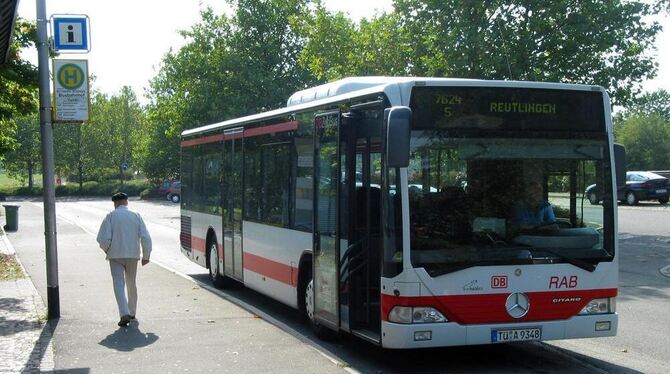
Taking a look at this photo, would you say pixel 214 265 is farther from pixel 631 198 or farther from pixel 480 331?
pixel 631 198

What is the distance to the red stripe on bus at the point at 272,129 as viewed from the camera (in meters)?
10.0

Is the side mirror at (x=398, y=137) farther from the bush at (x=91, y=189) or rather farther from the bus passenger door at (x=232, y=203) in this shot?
the bush at (x=91, y=189)

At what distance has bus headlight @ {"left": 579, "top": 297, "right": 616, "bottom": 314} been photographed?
7.55 metres

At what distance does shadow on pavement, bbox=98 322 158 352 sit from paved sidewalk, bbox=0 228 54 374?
2.16ft

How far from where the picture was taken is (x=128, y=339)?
9.21 m

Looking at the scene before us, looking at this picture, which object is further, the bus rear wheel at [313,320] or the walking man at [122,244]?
the walking man at [122,244]

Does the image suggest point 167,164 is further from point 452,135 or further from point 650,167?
point 452,135

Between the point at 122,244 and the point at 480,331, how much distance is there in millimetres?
4850

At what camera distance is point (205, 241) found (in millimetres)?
14477

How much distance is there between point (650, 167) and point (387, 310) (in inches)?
2768

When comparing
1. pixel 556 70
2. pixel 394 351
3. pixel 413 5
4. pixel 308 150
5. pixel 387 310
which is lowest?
pixel 394 351

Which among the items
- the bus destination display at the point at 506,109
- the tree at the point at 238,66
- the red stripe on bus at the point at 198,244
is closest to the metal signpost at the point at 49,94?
the red stripe on bus at the point at 198,244

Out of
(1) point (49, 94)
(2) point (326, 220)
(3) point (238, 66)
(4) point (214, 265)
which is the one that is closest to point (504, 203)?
(2) point (326, 220)

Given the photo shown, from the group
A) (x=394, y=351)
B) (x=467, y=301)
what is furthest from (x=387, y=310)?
(x=394, y=351)
